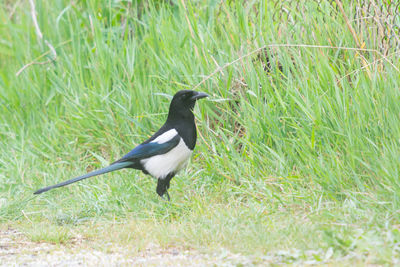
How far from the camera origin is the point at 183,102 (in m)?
4.62

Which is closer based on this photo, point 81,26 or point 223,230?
point 223,230

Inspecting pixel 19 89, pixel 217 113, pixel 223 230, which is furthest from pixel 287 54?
pixel 19 89

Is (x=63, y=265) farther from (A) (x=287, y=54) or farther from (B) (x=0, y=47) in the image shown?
(B) (x=0, y=47)

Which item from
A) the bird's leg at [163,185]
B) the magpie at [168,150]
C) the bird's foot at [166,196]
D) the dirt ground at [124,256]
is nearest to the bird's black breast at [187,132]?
the magpie at [168,150]

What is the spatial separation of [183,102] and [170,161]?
0.45 m

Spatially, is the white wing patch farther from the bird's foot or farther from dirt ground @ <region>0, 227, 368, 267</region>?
dirt ground @ <region>0, 227, 368, 267</region>

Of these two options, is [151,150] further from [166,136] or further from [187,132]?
[187,132]

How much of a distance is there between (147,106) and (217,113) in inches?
25.1

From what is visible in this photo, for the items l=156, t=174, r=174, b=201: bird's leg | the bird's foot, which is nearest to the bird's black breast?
l=156, t=174, r=174, b=201: bird's leg

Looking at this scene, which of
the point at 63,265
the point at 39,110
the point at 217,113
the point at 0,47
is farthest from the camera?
the point at 0,47

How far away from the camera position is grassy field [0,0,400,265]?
11.6ft

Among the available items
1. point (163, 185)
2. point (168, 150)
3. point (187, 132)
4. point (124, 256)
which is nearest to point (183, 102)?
point (187, 132)

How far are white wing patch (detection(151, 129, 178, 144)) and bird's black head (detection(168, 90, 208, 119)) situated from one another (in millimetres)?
149

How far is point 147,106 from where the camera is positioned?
5.51 metres
